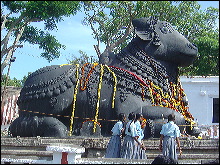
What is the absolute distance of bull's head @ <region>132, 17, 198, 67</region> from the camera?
9180mm

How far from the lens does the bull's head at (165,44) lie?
361 inches

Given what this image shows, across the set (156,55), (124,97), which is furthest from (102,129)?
A: (156,55)

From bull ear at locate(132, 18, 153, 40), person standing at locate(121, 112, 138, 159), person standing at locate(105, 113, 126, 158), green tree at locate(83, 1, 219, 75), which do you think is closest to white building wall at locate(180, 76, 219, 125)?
green tree at locate(83, 1, 219, 75)

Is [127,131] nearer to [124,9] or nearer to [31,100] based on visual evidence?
[31,100]

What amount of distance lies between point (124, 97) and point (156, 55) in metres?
1.57

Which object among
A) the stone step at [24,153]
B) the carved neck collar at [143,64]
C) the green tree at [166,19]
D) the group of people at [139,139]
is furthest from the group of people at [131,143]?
the green tree at [166,19]

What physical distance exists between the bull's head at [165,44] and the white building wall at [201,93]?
11819mm

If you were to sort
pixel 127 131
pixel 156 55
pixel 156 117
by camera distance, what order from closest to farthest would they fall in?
pixel 127 131 → pixel 156 117 → pixel 156 55

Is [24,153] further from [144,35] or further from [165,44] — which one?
[165,44]

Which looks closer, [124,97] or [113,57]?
[124,97]

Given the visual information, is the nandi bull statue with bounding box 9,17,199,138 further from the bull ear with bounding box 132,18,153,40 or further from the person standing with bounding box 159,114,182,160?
the person standing with bounding box 159,114,182,160

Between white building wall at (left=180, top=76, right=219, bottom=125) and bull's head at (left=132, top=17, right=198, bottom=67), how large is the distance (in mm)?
11819

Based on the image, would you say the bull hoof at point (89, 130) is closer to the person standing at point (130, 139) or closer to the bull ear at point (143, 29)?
the person standing at point (130, 139)

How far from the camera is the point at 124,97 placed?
27.9 feet
